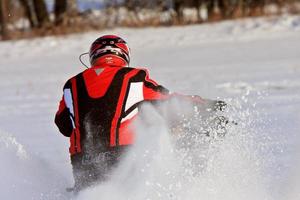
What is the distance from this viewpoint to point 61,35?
20562 millimetres

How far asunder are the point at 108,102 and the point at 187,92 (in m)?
6.37

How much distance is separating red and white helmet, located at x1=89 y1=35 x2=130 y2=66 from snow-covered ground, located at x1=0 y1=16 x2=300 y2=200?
1.68ft

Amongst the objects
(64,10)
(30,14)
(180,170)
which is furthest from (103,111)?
(30,14)

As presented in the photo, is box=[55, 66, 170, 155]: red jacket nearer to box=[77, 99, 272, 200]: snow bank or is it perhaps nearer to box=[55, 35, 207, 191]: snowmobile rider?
box=[55, 35, 207, 191]: snowmobile rider

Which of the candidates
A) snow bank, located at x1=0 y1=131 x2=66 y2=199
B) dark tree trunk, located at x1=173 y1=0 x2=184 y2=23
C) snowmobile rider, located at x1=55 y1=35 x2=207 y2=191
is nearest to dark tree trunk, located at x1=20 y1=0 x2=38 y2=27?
dark tree trunk, located at x1=173 y1=0 x2=184 y2=23

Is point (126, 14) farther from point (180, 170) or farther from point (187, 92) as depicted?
point (180, 170)

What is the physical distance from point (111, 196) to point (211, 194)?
2.14ft

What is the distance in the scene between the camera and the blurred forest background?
21562 mm

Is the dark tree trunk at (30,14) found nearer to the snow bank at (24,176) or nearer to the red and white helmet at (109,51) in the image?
the snow bank at (24,176)

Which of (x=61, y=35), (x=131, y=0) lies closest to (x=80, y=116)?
(x=61, y=35)

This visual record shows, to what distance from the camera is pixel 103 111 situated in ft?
13.9

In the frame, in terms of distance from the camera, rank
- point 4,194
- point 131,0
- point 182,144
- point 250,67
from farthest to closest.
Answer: point 131,0 → point 250,67 → point 4,194 → point 182,144

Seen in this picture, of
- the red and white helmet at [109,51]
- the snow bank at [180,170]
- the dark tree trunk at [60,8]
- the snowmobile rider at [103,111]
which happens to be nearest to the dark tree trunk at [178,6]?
the dark tree trunk at [60,8]

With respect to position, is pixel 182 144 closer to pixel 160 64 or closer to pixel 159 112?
pixel 159 112
